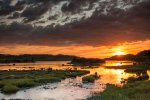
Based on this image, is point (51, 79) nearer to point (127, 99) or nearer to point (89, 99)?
point (89, 99)

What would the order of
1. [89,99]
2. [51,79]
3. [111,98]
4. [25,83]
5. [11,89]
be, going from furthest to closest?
[51,79], [25,83], [11,89], [89,99], [111,98]

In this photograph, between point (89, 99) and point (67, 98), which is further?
point (67, 98)

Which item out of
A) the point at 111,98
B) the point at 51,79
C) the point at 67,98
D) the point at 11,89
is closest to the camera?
the point at 111,98

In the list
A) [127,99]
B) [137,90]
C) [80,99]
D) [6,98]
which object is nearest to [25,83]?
[6,98]

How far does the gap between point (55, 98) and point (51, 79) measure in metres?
37.0

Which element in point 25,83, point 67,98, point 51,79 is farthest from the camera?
point 51,79

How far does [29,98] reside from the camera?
1965 inches

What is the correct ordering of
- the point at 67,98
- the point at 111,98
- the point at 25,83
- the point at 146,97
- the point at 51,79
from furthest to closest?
the point at 51,79 < the point at 25,83 < the point at 67,98 < the point at 111,98 < the point at 146,97

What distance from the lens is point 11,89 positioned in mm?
61000

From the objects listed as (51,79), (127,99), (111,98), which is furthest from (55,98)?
(51,79)

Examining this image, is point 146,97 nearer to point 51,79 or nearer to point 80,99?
point 80,99

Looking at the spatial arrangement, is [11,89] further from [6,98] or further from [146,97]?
[146,97]

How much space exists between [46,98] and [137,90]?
1494 cm

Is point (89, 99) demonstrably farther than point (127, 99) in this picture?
Yes
